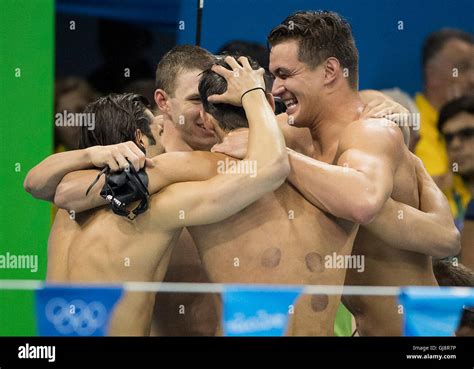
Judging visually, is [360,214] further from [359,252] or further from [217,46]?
[217,46]

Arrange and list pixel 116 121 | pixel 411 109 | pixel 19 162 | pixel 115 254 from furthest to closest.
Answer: pixel 411 109
pixel 19 162
pixel 116 121
pixel 115 254

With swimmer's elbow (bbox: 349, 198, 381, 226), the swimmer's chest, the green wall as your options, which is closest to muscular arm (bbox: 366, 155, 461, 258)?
swimmer's elbow (bbox: 349, 198, 381, 226)

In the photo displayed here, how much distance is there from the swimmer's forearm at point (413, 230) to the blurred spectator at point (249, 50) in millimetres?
774

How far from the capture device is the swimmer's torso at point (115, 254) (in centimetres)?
352

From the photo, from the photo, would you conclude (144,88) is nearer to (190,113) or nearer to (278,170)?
(190,113)

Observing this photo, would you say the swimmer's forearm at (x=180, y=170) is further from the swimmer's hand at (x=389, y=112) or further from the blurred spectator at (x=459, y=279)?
the blurred spectator at (x=459, y=279)

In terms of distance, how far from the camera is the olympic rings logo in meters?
3.66

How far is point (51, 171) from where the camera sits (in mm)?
3574

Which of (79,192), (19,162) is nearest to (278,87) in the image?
(79,192)

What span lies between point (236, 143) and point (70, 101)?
2.47 feet

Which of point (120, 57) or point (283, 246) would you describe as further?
point (120, 57)

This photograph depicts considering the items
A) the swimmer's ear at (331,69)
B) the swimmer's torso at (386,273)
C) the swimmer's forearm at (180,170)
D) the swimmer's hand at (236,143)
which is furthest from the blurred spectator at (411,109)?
the swimmer's forearm at (180,170)

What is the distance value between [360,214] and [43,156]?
1.29 meters

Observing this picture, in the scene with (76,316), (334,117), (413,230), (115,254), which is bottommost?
(76,316)
